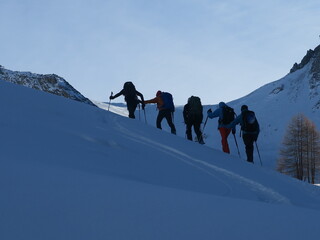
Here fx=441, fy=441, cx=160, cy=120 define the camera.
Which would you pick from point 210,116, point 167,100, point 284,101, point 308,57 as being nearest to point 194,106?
point 210,116

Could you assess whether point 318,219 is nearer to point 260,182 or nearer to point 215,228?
point 215,228

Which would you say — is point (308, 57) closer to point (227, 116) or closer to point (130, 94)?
point (130, 94)

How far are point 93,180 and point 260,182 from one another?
5.00 meters

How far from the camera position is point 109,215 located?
97.4 inches

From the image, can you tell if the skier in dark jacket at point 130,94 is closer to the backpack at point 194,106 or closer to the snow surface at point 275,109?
the backpack at point 194,106

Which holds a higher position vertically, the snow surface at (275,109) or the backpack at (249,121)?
the snow surface at (275,109)

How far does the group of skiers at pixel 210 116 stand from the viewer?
11.5 meters

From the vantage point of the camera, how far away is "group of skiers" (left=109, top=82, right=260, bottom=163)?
1146cm

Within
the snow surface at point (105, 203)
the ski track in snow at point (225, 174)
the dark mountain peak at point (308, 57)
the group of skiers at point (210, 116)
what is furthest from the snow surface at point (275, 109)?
the snow surface at point (105, 203)

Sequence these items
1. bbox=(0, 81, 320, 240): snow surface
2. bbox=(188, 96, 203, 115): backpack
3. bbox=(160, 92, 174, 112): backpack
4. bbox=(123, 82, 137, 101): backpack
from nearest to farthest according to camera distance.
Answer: bbox=(0, 81, 320, 240): snow surface < bbox=(188, 96, 203, 115): backpack < bbox=(160, 92, 174, 112): backpack < bbox=(123, 82, 137, 101): backpack

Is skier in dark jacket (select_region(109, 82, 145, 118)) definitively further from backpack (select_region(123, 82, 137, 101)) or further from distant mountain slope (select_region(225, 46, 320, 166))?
distant mountain slope (select_region(225, 46, 320, 166))

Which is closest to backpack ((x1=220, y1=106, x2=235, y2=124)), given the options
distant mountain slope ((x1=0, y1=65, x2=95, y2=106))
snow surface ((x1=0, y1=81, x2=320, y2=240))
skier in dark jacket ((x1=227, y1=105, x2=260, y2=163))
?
skier in dark jacket ((x1=227, y1=105, x2=260, y2=163))

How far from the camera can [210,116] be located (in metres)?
12.3

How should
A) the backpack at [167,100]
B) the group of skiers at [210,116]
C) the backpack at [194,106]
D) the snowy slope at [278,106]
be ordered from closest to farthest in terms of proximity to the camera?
the group of skiers at [210,116] < the backpack at [194,106] < the backpack at [167,100] < the snowy slope at [278,106]
